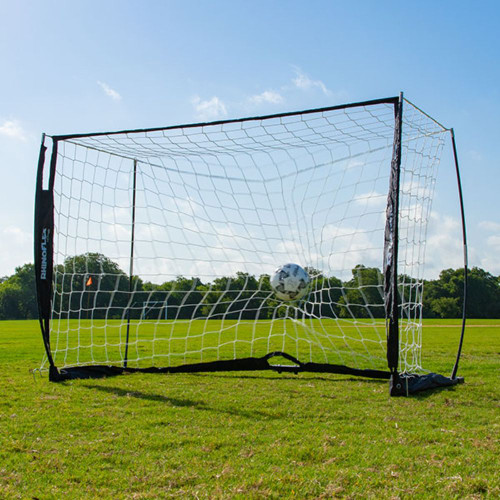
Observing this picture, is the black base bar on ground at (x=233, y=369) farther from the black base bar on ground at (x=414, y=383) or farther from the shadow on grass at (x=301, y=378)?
the black base bar on ground at (x=414, y=383)

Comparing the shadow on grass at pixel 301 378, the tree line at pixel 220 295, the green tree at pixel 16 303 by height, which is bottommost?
the green tree at pixel 16 303

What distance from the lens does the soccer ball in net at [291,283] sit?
731cm

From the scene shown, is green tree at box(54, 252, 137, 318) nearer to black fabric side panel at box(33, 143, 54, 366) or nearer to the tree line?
the tree line

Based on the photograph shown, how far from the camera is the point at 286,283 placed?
734 centimetres

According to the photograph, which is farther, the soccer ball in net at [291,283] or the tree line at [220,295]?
the tree line at [220,295]

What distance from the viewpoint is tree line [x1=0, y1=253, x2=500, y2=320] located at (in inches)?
307

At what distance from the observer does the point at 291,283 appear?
7.32m

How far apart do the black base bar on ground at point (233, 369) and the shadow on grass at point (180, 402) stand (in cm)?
69

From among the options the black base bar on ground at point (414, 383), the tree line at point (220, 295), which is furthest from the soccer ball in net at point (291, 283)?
the black base bar on ground at point (414, 383)

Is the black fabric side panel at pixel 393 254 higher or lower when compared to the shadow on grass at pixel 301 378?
higher

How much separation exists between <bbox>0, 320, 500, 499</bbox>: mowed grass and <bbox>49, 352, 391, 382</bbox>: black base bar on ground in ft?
0.94

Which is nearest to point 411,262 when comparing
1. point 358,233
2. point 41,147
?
point 358,233

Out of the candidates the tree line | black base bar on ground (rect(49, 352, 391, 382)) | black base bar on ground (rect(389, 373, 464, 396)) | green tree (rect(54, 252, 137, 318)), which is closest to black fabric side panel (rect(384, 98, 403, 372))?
black base bar on ground (rect(389, 373, 464, 396))

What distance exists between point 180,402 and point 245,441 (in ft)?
5.36
